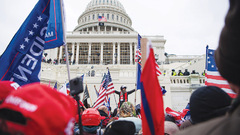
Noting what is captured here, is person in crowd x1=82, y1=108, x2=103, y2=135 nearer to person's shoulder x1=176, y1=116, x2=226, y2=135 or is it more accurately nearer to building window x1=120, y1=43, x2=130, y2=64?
person's shoulder x1=176, y1=116, x2=226, y2=135

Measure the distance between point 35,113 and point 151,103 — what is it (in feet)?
3.97

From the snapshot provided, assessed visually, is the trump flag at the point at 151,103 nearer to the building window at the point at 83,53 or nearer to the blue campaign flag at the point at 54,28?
the blue campaign flag at the point at 54,28

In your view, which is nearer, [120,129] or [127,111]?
[120,129]

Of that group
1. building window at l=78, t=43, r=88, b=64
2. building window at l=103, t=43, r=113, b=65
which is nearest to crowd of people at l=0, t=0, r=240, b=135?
building window at l=103, t=43, r=113, b=65

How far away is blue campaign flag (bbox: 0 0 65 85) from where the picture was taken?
10.2 ft

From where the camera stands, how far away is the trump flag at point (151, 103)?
1.81 m

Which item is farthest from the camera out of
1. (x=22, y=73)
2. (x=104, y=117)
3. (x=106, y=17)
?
(x=106, y=17)

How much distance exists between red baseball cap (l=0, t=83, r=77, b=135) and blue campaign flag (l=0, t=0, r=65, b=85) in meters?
2.39

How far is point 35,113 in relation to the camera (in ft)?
2.96

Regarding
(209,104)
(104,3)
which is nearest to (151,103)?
(209,104)

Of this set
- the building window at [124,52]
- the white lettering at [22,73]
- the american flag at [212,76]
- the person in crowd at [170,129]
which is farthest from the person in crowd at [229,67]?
the building window at [124,52]

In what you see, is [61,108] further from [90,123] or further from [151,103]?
[90,123]

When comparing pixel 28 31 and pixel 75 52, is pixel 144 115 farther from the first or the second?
pixel 75 52

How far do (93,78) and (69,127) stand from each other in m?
15.3
